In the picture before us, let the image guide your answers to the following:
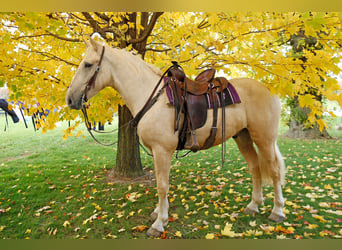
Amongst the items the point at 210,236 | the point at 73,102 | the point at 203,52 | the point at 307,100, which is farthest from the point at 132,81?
the point at 210,236

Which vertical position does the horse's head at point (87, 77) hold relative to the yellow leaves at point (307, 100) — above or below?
above

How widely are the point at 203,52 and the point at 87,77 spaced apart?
5.65ft

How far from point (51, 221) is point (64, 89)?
2210mm

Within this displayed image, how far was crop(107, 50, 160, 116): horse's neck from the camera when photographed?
2744 mm

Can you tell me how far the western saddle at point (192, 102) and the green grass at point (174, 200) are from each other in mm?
1313

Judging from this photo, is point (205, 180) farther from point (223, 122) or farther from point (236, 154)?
point (236, 154)

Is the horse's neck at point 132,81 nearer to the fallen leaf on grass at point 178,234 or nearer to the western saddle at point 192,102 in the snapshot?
the western saddle at point 192,102

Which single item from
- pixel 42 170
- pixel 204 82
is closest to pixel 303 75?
pixel 204 82

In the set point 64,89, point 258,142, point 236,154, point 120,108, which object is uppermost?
point 64,89

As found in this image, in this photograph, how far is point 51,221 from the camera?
127 inches

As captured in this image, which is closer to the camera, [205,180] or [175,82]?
[175,82]

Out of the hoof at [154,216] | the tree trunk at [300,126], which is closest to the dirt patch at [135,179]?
the hoof at [154,216]

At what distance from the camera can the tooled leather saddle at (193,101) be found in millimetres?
2709

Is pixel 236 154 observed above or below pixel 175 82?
Result: below
